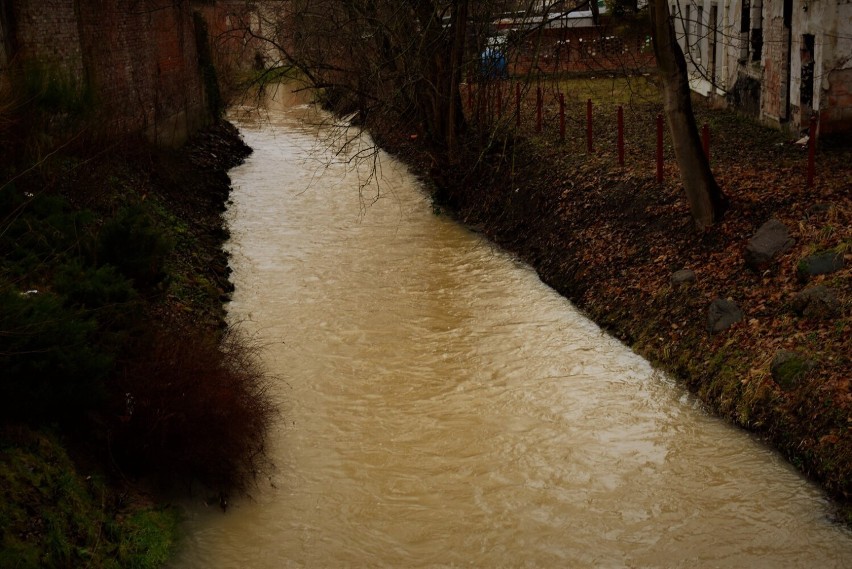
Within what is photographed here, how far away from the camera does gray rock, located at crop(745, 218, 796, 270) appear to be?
1229 centimetres

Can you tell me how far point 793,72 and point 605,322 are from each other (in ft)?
22.9

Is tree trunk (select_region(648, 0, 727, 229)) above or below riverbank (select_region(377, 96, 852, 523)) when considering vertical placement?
above

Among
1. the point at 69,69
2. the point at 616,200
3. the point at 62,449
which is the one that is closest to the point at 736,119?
the point at 616,200

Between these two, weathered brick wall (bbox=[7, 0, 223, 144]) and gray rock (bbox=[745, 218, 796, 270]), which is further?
weathered brick wall (bbox=[7, 0, 223, 144])

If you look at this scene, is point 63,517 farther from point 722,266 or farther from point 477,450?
point 722,266

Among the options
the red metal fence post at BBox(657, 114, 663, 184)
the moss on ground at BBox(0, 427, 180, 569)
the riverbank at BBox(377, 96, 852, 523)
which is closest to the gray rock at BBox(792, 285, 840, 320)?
the riverbank at BBox(377, 96, 852, 523)

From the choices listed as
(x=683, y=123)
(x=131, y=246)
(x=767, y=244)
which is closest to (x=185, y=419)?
(x=131, y=246)

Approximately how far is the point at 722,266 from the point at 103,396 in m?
8.14

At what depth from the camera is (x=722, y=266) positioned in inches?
507

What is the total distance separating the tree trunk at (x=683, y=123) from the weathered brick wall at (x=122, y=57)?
Result: 8499 mm

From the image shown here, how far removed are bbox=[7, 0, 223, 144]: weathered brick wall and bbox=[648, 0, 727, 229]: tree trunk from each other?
8.50 meters

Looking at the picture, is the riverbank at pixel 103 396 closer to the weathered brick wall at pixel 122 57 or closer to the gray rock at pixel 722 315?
the weathered brick wall at pixel 122 57

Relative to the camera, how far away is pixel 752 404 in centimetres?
1037

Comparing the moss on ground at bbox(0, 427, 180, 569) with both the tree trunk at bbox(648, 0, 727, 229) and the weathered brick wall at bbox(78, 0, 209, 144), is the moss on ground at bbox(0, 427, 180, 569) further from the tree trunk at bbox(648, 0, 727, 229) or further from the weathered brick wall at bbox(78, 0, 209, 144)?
the weathered brick wall at bbox(78, 0, 209, 144)
